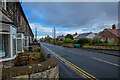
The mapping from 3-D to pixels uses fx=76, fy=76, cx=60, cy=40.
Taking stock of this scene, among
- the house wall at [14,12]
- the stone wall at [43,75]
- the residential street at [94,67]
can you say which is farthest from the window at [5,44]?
the stone wall at [43,75]

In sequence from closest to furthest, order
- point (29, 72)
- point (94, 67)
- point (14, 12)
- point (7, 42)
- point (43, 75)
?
point (29, 72), point (43, 75), point (7, 42), point (94, 67), point (14, 12)

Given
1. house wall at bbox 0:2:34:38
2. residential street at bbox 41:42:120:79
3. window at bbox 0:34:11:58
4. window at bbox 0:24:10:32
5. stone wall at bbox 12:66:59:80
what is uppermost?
house wall at bbox 0:2:34:38

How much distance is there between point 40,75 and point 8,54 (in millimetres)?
4486

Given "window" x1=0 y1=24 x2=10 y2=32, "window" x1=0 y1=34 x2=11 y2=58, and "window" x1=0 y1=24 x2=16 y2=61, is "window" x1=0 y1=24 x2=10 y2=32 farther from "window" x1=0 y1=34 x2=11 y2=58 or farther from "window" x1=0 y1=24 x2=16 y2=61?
"window" x1=0 y1=34 x2=11 y2=58

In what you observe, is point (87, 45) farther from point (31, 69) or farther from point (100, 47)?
point (31, 69)

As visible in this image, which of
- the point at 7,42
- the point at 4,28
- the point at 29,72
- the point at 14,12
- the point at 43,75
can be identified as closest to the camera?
the point at 29,72

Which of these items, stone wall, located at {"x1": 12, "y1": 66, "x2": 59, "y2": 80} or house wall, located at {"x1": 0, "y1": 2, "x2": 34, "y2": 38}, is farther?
house wall, located at {"x1": 0, "y1": 2, "x2": 34, "y2": 38}

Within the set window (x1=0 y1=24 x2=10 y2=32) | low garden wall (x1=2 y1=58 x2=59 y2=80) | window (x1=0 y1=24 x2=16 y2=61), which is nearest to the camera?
low garden wall (x1=2 y1=58 x2=59 y2=80)

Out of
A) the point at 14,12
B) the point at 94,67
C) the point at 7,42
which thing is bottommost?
the point at 94,67

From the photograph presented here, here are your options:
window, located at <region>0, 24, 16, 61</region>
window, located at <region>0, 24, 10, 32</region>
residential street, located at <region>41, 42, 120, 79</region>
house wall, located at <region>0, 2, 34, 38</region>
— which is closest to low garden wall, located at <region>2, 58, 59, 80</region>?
residential street, located at <region>41, 42, 120, 79</region>

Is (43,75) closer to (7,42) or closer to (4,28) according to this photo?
(4,28)

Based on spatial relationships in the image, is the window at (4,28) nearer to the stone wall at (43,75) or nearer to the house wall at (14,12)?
the house wall at (14,12)

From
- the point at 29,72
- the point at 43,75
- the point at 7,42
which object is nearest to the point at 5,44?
the point at 7,42

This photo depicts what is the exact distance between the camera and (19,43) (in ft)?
35.2
